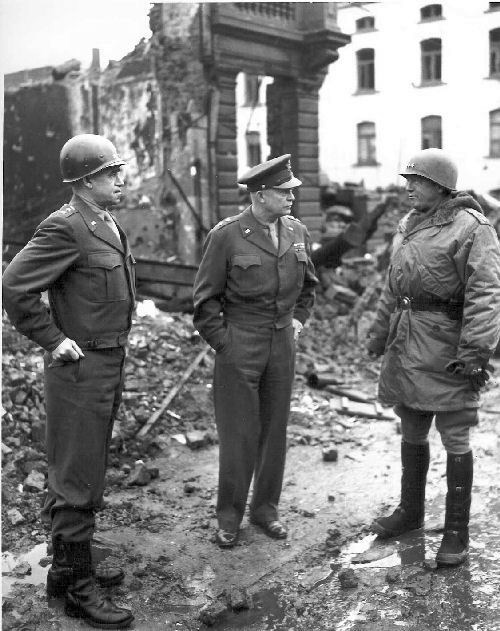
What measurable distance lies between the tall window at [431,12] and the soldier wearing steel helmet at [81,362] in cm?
202

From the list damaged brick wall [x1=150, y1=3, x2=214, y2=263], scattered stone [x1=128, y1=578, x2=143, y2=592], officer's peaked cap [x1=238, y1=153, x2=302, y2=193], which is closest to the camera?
scattered stone [x1=128, y1=578, x2=143, y2=592]

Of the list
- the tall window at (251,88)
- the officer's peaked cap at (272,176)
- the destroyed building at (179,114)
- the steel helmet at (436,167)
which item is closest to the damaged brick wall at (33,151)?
the destroyed building at (179,114)

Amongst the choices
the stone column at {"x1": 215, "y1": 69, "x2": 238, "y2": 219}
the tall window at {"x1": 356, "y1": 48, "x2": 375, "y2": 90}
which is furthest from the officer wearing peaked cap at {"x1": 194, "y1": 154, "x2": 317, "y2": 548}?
the stone column at {"x1": 215, "y1": 69, "x2": 238, "y2": 219}

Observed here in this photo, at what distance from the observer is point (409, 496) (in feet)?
14.2

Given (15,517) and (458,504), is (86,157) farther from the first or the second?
(458,504)

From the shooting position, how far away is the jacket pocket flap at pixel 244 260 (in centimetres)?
418

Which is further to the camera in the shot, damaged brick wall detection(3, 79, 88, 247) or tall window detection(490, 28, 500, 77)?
damaged brick wall detection(3, 79, 88, 247)

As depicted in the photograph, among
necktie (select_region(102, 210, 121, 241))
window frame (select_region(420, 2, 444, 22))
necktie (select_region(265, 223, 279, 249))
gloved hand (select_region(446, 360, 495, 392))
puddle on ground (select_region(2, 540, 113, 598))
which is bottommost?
puddle on ground (select_region(2, 540, 113, 598))

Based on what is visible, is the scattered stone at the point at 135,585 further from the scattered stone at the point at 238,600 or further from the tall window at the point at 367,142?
the tall window at the point at 367,142

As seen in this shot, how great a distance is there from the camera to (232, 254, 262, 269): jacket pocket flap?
4180 mm

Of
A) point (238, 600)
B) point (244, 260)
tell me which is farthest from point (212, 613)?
point (244, 260)

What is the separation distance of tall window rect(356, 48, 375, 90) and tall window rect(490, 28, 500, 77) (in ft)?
2.80

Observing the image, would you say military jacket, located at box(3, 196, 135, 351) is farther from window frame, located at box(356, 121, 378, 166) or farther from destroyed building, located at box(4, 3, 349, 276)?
window frame, located at box(356, 121, 378, 166)

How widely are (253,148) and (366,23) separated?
161 inches
